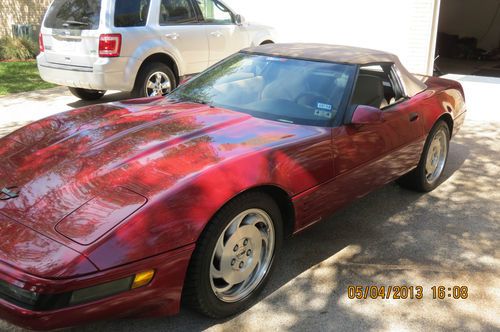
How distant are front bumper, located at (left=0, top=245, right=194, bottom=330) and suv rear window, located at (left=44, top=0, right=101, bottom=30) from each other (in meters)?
5.44

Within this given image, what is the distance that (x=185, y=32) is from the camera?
790 cm

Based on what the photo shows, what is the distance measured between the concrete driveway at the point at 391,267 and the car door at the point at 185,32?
174 inches

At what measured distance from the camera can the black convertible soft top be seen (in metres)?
3.88

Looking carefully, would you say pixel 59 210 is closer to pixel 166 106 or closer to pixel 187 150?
pixel 187 150

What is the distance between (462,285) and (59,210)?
8.23 ft

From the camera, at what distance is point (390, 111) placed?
3.90m

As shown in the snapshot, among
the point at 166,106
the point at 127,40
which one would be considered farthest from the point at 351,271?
the point at 127,40

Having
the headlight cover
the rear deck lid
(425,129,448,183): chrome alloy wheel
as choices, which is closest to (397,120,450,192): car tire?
(425,129,448,183): chrome alloy wheel

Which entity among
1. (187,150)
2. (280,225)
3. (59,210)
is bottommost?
(280,225)

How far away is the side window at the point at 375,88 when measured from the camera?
3.77 metres

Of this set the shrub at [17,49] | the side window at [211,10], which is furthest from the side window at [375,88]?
the shrub at [17,49]

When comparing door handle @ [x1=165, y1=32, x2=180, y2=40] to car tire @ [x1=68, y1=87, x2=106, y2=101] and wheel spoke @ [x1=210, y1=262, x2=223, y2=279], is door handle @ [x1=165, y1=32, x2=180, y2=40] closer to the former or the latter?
car tire @ [x1=68, y1=87, x2=106, y2=101]

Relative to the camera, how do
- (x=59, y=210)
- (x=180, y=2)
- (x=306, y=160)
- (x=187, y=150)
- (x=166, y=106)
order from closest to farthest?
(x=59, y=210), (x=187, y=150), (x=306, y=160), (x=166, y=106), (x=180, y=2)

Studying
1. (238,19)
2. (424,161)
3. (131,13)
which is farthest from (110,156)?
(238,19)
